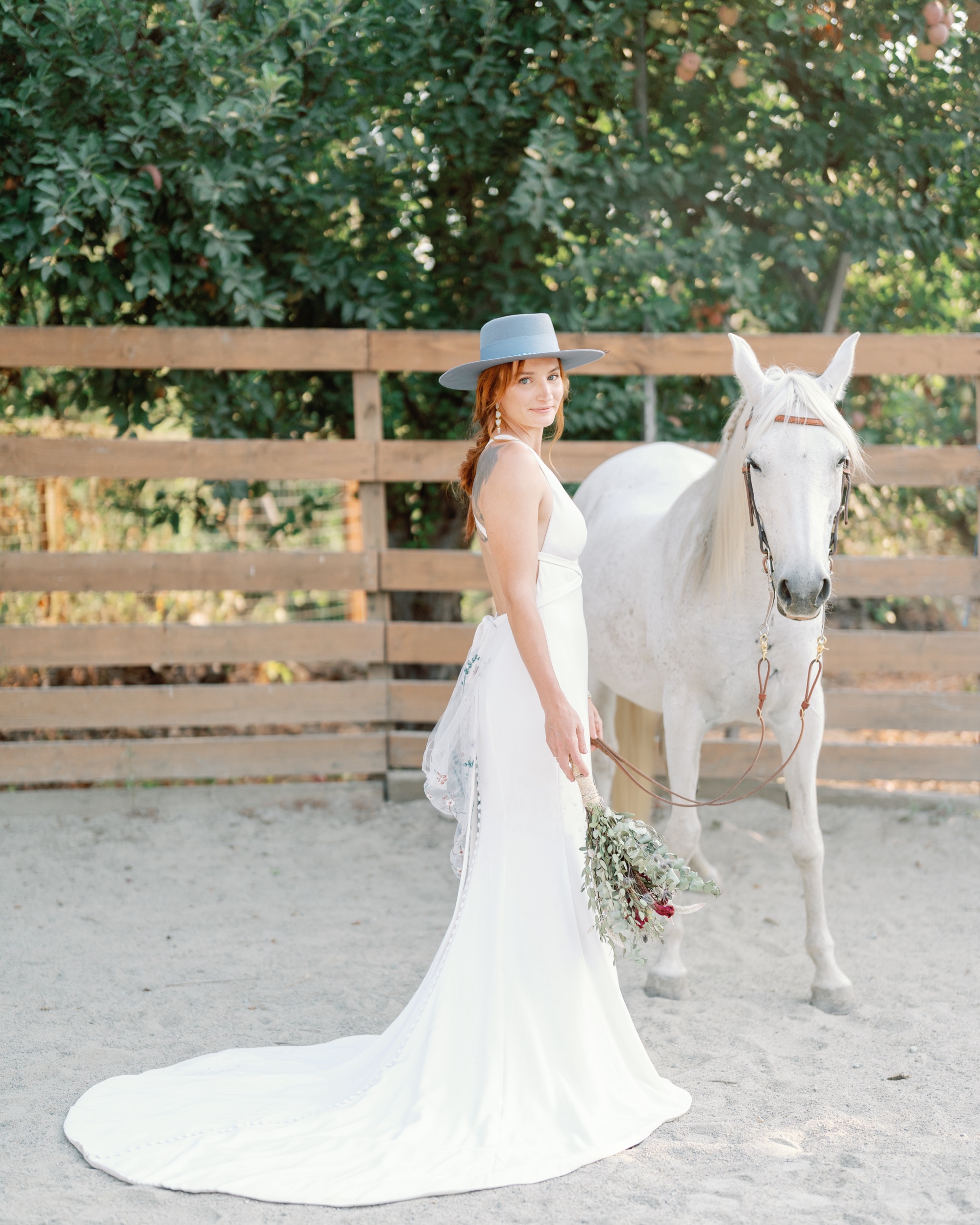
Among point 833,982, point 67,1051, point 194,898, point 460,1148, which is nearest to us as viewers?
point 460,1148

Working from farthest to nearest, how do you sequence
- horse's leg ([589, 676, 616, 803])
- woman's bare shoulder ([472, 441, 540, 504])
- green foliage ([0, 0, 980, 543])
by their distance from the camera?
1. green foliage ([0, 0, 980, 543])
2. horse's leg ([589, 676, 616, 803])
3. woman's bare shoulder ([472, 441, 540, 504])

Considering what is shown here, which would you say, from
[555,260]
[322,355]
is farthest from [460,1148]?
[555,260]

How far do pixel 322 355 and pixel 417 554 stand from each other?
990mm

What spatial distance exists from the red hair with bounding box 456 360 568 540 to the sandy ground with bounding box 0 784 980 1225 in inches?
58.9

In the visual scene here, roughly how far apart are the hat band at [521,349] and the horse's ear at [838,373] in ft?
2.88

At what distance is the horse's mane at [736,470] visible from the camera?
2.80 m

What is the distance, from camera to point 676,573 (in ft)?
11.3

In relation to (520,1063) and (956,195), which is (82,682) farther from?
(956,195)

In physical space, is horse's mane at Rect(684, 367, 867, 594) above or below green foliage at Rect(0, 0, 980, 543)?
below

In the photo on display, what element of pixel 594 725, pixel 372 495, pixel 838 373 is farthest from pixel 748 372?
pixel 372 495

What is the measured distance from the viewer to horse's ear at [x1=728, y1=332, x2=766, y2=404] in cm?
293

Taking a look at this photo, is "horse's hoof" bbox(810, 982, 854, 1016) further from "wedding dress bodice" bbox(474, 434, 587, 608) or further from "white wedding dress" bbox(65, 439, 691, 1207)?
"wedding dress bodice" bbox(474, 434, 587, 608)
